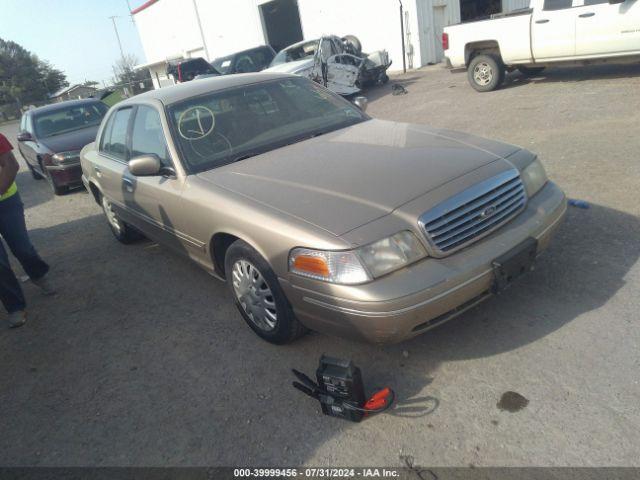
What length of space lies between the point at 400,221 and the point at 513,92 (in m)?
8.25

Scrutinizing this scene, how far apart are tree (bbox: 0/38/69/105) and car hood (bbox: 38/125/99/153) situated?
199 ft

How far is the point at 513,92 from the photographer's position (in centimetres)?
954

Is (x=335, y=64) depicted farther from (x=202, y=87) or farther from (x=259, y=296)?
(x=259, y=296)

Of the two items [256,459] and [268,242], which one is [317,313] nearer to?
[268,242]

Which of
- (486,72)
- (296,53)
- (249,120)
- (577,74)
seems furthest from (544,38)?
(249,120)

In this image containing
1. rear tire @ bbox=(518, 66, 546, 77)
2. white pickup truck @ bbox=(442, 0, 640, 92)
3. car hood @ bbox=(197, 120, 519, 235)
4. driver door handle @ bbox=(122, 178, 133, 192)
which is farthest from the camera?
rear tire @ bbox=(518, 66, 546, 77)

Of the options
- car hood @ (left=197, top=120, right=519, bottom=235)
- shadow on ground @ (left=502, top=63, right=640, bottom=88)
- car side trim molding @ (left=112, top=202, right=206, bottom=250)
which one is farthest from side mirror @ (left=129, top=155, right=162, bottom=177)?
shadow on ground @ (left=502, top=63, right=640, bottom=88)

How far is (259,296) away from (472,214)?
1385 millimetres

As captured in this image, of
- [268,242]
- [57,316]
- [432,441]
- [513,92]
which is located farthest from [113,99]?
[432,441]

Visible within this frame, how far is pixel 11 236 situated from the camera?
4133 mm

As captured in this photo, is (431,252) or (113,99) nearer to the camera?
(431,252)

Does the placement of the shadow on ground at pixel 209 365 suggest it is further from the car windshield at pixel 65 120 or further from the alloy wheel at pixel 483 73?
the alloy wheel at pixel 483 73

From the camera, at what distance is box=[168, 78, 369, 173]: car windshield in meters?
3.57

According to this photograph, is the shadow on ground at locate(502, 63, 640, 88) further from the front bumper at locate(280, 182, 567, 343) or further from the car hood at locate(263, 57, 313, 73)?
the front bumper at locate(280, 182, 567, 343)
